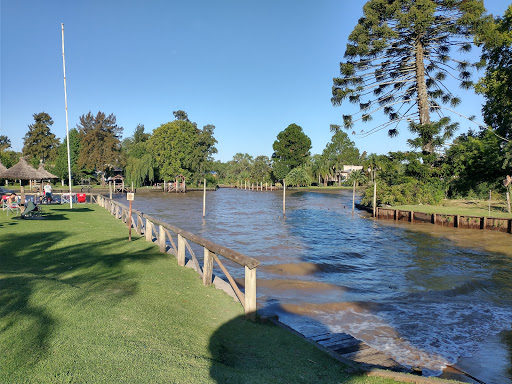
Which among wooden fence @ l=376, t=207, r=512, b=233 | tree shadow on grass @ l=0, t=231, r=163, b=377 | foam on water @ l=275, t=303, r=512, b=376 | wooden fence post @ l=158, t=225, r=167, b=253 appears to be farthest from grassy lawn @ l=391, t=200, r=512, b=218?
tree shadow on grass @ l=0, t=231, r=163, b=377

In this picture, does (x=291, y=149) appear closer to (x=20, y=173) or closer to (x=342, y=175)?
(x=342, y=175)

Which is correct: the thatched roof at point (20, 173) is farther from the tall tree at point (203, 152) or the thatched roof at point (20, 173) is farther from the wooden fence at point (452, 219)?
the tall tree at point (203, 152)

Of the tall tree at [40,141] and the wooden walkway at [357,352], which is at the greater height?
the tall tree at [40,141]

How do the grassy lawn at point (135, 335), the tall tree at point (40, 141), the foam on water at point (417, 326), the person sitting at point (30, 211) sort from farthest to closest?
the tall tree at point (40, 141)
the person sitting at point (30, 211)
the foam on water at point (417, 326)
the grassy lawn at point (135, 335)

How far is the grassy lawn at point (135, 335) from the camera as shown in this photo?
386cm

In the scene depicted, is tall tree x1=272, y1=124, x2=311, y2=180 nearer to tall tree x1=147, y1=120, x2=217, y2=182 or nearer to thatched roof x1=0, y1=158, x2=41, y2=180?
tall tree x1=147, y1=120, x2=217, y2=182

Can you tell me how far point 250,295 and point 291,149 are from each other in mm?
90535

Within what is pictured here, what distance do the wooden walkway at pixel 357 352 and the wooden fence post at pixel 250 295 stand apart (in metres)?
1.05

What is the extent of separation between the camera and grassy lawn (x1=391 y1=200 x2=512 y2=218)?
91.4ft

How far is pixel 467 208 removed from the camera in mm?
31812

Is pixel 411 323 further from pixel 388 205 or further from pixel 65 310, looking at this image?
pixel 388 205

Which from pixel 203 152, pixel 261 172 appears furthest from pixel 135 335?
pixel 261 172

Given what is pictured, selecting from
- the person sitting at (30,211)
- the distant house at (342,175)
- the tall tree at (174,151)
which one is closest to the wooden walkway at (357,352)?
the person sitting at (30,211)

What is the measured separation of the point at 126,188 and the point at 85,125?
42219 mm
